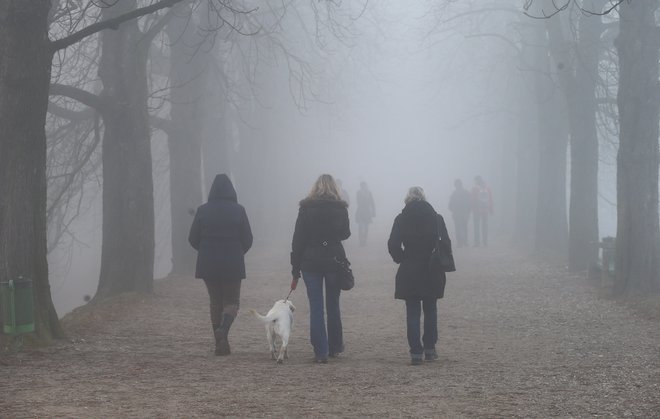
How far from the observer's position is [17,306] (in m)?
10.4

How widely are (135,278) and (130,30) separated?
406 centimetres

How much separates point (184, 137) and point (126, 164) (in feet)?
18.3

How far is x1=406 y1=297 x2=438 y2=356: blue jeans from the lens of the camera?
1026 cm

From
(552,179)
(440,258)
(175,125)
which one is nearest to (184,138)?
(175,125)

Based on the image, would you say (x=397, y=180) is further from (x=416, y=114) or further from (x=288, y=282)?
(x=288, y=282)

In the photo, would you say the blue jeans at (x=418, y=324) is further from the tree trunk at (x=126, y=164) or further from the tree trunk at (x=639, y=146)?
the tree trunk at (x=126, y=164)

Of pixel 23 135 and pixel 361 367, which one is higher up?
pixel 23 135

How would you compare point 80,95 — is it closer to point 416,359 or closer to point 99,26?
point 99,26

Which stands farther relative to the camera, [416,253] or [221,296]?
[221,296]

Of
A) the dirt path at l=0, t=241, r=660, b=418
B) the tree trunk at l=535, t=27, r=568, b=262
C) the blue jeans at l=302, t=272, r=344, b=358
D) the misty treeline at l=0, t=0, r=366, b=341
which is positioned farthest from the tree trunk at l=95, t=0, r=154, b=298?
the tree trunk at l=535, t=27, r=568, b=262

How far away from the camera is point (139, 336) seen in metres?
12.7

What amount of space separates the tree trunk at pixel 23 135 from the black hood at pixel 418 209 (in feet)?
13.2

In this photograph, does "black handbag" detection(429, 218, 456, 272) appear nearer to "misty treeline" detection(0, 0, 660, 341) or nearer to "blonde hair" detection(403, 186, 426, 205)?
"blonde hair" detection(403, 186, 426, 205)

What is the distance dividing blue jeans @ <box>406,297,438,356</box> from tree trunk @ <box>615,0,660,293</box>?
605 centimetres
